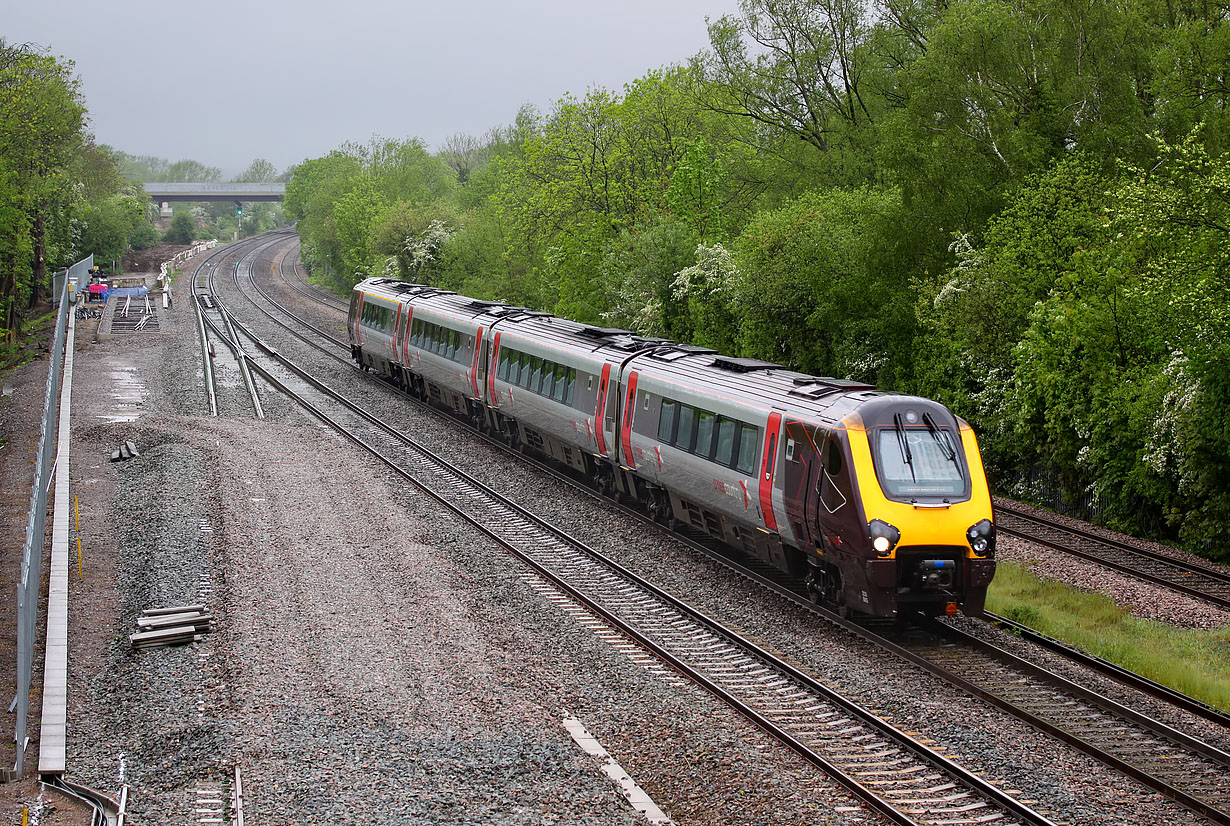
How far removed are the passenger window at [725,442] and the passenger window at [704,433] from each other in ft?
0.75

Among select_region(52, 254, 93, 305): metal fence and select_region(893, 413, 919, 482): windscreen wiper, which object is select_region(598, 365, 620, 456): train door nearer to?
select_region(893, 413, 919, 482): windscreen wiper

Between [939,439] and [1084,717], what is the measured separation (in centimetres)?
400

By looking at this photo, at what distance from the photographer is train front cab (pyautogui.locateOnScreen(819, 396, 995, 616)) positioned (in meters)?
13.1

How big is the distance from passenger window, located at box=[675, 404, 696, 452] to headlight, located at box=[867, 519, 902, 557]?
209 inches

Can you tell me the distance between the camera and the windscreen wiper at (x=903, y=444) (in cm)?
1366

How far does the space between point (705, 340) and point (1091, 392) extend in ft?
43.5

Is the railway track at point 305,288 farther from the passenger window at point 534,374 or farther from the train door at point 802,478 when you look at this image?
the train door at point 802,478

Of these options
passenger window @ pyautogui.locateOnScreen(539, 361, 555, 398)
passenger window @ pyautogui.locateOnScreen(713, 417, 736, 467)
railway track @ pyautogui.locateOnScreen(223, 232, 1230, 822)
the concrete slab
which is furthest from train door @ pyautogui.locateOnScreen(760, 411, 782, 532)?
the concrete slab

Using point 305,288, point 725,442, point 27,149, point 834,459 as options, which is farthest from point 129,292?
point 834,459

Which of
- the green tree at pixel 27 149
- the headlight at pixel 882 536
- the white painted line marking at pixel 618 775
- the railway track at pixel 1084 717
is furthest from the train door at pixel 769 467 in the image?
the green tree at pixel 27 149

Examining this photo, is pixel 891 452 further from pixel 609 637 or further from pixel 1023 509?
pixel 1023 509

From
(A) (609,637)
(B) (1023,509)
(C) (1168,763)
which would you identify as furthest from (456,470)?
(C) (1168,763)

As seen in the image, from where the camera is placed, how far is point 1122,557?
18484 mm

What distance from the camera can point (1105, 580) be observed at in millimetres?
16891
